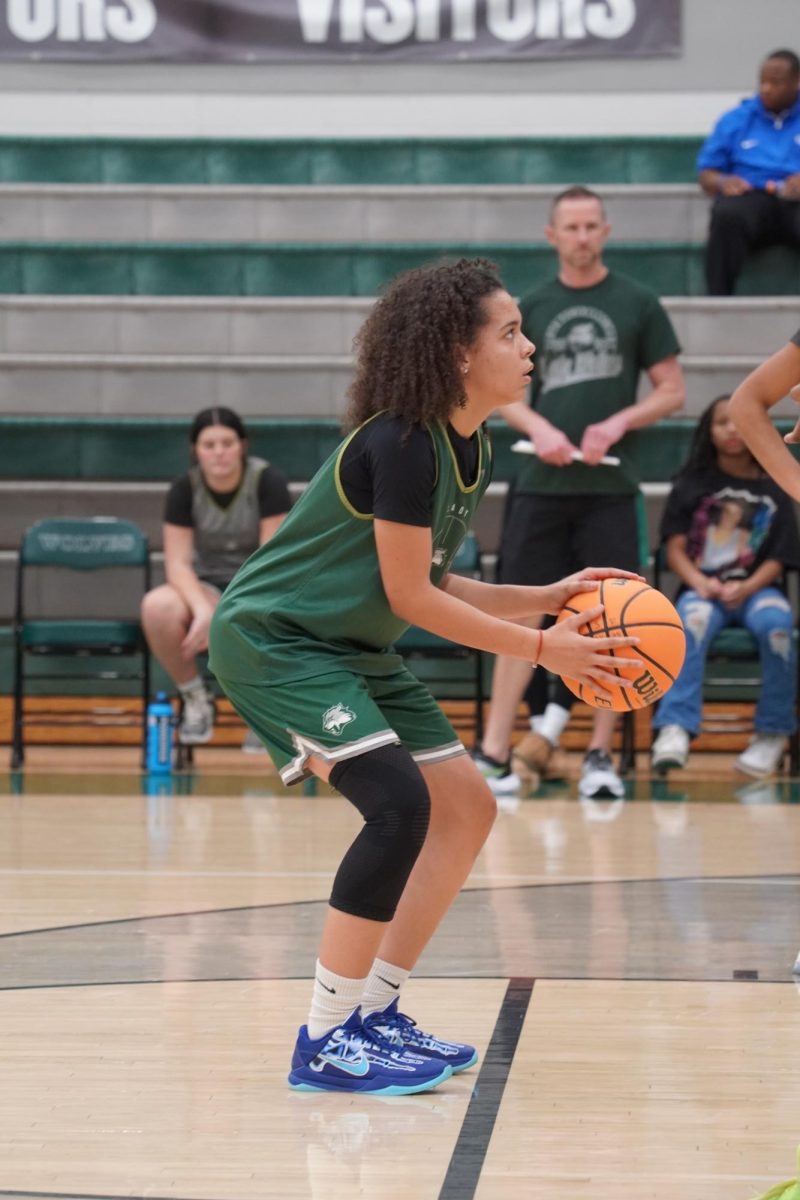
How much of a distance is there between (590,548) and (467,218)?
3.12m

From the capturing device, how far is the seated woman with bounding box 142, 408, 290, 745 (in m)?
6.31

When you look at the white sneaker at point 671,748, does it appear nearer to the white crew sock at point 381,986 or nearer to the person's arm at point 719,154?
the person's arm at point 719,154

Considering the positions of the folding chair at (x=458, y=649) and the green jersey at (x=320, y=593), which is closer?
the green jersey at (x=320, y=593)

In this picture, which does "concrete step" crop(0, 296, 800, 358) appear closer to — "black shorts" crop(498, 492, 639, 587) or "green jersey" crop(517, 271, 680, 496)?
"green jersey" crop(517, 271, 680, 496)

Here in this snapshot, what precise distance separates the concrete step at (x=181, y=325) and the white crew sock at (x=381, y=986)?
554cm

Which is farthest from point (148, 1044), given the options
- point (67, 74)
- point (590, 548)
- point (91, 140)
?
point (67, 74)

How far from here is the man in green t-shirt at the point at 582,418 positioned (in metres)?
5.73

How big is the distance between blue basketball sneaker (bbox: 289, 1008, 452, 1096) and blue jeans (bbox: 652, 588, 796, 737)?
3.58m

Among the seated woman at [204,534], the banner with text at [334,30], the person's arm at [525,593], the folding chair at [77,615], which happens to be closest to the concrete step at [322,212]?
the banner with text at [334,30]

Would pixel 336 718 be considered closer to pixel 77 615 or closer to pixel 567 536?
pixel 567 536

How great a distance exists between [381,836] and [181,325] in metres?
5.83

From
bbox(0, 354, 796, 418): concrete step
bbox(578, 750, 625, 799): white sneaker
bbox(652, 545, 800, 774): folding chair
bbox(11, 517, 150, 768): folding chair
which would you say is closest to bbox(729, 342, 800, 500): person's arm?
bbox(578, 750, 625, 799): white sneaker

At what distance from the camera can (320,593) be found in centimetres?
260

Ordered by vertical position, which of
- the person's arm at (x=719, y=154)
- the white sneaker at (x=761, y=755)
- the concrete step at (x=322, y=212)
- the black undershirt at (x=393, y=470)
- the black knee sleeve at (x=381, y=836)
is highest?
the person's arm at (x=719, y=154)
